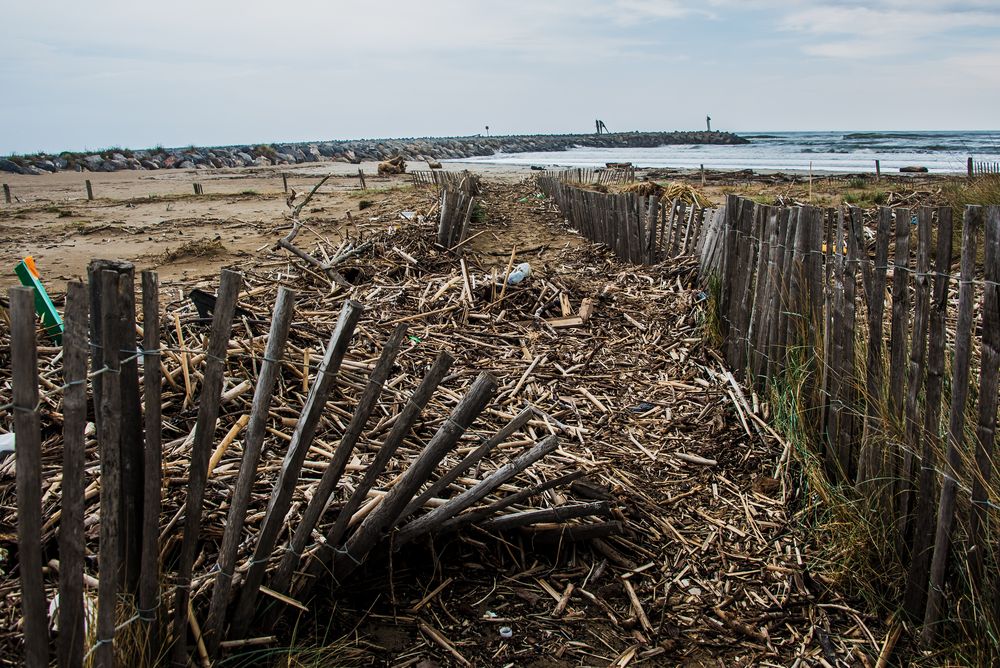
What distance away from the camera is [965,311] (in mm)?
2650

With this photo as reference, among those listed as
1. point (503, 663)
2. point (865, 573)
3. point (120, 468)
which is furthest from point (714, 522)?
point (120, 468)

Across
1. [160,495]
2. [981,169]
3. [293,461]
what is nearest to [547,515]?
[293,461]

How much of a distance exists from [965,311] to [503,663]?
2.16 metres

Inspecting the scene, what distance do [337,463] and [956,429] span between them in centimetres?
228

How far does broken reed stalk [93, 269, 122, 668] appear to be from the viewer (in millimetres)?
2092

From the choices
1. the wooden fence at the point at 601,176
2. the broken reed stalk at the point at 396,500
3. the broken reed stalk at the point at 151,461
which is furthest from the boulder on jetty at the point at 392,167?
the broken reed stalk at the point at 151,461

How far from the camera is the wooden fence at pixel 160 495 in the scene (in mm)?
1897

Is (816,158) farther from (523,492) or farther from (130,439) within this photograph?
(130,439)

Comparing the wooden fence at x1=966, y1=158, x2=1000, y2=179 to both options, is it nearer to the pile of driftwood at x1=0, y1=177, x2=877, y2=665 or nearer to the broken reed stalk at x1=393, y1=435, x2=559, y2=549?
→ the pile of driftwood at x1=0, y1=177, x2=877, y2=665

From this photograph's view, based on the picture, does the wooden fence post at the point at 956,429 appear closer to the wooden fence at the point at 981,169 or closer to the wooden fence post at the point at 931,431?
the wooden fence post at the point at 931,431

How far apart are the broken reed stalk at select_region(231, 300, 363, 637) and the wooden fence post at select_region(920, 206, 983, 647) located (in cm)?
213

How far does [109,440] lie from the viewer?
6.98ft

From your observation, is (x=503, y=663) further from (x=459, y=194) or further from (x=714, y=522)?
(x=459, y=194)

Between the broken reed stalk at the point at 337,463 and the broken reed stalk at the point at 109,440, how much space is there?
0.74 m
